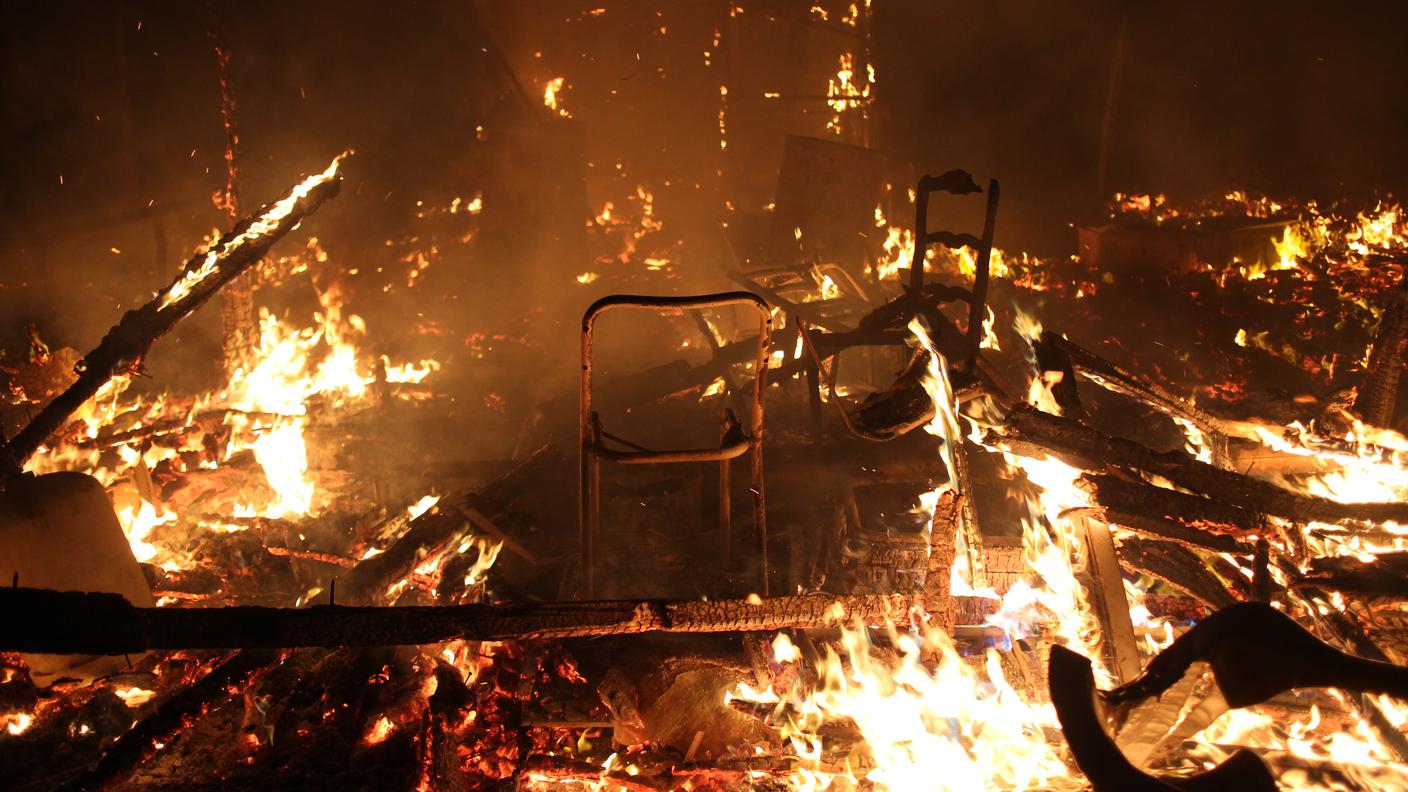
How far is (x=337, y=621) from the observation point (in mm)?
3205

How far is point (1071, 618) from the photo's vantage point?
4562mm

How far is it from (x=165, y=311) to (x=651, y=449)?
407 cm

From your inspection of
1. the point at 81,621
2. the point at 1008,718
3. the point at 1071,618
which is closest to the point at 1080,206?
the point at 1071,618

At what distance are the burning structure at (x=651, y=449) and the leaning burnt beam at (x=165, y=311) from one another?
0.03 metres

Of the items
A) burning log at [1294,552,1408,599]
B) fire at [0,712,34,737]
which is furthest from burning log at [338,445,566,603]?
burning log at [1294,552,1408,599]

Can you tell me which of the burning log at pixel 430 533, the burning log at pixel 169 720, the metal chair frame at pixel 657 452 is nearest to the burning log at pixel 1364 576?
the metal chair frame at pixel 657 452

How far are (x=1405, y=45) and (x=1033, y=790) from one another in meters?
15.2

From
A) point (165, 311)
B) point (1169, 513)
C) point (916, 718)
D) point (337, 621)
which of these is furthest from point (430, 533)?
point (1169, 513)

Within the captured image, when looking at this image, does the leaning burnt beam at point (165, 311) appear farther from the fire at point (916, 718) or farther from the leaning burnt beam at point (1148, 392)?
the leaning burnt beam at point (1148, 392)

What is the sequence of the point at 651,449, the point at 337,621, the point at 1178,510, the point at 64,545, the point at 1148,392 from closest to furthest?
the point at 337,621 < the point at 1178,510 < the point at 64,545 < the point at 1148,392 < the point at 651,449

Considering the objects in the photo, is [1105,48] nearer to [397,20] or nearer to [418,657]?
[397,20]

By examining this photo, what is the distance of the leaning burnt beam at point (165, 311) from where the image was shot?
5.09 meters

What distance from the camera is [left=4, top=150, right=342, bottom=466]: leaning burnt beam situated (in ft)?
16.7

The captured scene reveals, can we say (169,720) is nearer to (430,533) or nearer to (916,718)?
(430,533)
